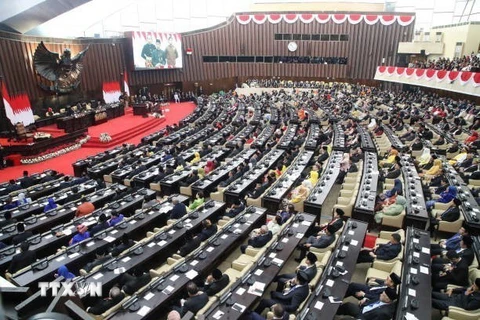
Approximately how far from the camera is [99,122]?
1986cm

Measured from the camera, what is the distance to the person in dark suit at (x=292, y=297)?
17.5ft

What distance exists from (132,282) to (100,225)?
2.35m

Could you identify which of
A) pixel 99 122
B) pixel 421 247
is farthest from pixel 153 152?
pixel 421 247

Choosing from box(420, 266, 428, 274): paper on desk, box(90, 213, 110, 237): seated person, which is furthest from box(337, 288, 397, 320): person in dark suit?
box(90, 213, 110, 237): seated person

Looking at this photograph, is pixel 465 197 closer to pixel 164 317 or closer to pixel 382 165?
pixel 382 165

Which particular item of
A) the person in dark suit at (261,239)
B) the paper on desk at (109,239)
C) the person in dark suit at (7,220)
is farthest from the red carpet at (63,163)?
the person in dark suit at (261,239)

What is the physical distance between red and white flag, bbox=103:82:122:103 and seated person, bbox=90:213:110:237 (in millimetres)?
16789

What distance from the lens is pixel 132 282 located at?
5652 millimetres

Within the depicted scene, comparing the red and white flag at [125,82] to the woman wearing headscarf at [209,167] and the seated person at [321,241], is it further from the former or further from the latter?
the seated person at [321,241]

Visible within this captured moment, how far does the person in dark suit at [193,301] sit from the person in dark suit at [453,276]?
4008 mm

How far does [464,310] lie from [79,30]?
27285 millimetres

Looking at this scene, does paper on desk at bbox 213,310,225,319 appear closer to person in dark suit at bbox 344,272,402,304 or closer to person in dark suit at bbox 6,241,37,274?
person in dark suit at bbox 344,272,402,304

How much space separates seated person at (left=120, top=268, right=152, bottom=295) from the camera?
562cm

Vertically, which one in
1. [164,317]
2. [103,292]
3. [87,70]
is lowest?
[164,317]
